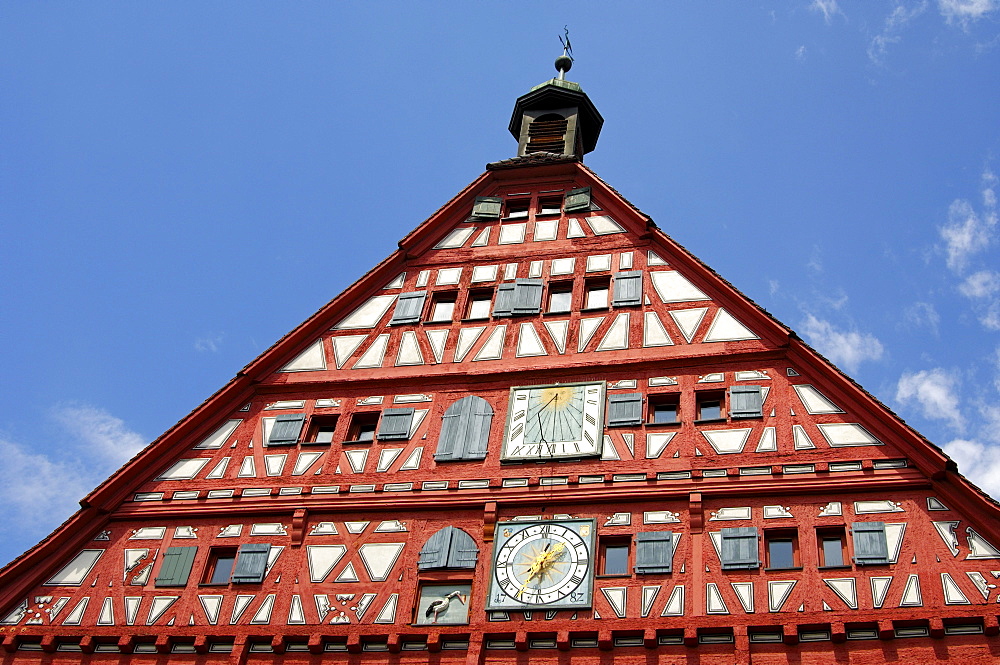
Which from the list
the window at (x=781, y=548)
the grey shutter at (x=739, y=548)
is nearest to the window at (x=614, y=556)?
the grey shutter at (x=739, y=548)

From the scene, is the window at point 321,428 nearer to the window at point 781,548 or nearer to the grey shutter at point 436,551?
the grey shutter at point 436,551

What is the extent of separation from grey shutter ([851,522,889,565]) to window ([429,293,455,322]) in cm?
746

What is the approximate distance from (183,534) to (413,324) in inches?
191

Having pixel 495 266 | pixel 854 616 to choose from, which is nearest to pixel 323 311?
pixel 495 266

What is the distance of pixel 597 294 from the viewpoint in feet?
66.9

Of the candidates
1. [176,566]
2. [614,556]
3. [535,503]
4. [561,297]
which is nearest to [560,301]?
[561,297]

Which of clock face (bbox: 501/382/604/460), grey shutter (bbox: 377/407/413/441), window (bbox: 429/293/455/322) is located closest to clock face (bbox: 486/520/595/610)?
clock face (bbox: 501/382/604/460)

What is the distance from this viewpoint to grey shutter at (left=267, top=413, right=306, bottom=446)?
62.6 ft

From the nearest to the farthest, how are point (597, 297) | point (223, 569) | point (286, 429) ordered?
1. point (223, 569)
2. point (286, 429)
3. point (597, 297)

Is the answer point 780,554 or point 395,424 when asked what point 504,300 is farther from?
point 780,554

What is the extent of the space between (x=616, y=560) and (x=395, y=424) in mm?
4116

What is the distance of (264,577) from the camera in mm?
17156

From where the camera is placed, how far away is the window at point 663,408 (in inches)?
712

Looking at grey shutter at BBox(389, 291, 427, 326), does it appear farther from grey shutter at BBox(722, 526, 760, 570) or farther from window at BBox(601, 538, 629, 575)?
grey shutter at BBox(722, 526, 760, 570)
